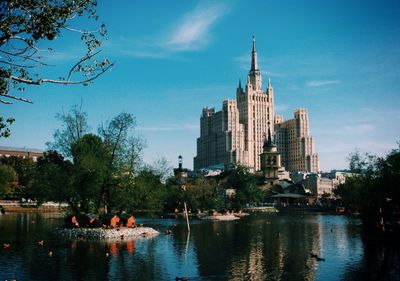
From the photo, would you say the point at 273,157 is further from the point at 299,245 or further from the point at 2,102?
the point at 2,102

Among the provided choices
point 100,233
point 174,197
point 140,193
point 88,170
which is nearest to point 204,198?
point 174,197

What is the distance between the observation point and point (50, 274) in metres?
30.5

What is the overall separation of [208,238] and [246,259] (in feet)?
60.5

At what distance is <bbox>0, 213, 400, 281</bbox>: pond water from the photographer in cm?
3052

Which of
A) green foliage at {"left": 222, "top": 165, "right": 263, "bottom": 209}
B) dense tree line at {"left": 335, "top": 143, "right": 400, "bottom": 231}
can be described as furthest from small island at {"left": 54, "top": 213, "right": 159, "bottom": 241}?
green foliage at {"left": 222, "top": 165, "right": 263, "bottom": 209}

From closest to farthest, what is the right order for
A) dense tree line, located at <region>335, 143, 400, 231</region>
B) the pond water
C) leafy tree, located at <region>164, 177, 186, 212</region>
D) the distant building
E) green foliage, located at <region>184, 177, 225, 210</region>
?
the pond water < dense tree line, located at <region>335, 143, 400, 231</region> < green foliage, located at <region>184, 177, 225, 210</region> < leafy tree, located at <region>164, 177, 186, 212</region> < the distant building

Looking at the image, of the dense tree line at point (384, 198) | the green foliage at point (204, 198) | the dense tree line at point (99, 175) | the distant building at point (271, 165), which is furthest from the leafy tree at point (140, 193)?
the distant building at point (271, 165)

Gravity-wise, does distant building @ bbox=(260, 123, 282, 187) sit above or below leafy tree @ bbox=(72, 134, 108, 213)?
above

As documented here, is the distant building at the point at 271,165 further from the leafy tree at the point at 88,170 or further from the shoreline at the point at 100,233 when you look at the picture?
the shoreline at the point at 100,233

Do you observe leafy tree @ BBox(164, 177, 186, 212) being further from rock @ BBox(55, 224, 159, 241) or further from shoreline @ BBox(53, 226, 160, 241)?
rock @ BBox(55, 224, 159, 241)

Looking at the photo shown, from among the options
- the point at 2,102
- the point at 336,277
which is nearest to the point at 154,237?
the point at 336,277

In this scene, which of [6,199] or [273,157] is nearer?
→ [6,199]

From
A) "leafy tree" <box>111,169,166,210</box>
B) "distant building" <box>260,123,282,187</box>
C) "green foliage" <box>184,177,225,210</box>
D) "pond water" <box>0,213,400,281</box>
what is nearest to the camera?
"pond water" <box>0,213,400,281</box>

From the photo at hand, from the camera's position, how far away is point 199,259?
123ft
